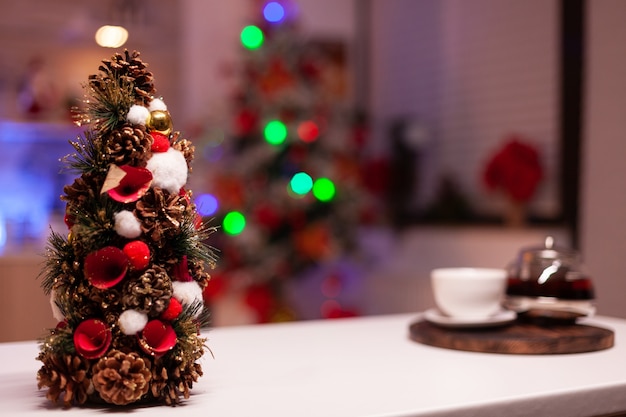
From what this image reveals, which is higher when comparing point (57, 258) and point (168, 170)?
point (168, 170)

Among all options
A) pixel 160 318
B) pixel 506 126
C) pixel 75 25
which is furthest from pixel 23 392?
pixel 75 25

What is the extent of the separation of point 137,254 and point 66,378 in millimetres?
167

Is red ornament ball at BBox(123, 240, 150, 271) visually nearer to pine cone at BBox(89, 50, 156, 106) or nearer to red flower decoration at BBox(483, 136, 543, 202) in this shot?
pine cone at BBox(89, 50, 156, 106)

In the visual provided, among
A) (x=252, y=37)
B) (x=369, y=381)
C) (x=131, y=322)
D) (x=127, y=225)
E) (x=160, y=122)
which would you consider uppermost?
(x=252, y=37)

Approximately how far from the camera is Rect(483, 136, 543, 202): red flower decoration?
303 centimetres

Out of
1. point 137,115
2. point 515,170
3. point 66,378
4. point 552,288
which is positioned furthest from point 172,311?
point 515,170

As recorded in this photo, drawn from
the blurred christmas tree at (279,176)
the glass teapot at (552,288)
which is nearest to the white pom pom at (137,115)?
the glass teapot at (552,288)

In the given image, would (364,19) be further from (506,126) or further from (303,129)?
(506,126)

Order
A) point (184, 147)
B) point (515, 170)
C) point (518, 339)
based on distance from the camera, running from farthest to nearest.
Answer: point (515, 170), point (518, 339), point (184, 147)

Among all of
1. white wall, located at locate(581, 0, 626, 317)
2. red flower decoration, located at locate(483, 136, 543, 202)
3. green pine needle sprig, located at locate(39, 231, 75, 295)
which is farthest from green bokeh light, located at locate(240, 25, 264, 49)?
green pine needle sprig, located at locate(39, 231, 75, 295)

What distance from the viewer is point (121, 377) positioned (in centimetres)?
85

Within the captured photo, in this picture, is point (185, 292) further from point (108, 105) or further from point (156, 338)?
point (108, 105)

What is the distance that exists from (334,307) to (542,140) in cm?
157

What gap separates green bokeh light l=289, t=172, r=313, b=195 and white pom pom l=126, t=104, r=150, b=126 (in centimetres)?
271
